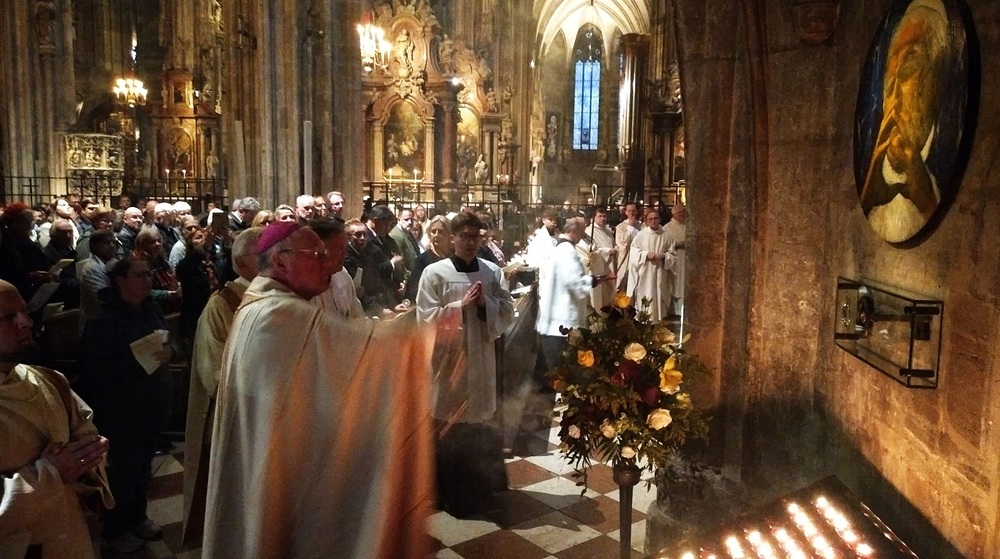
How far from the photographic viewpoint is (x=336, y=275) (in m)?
4.87

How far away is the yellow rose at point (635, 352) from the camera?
138 inches

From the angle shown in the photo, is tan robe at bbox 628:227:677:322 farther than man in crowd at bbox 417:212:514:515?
Yes

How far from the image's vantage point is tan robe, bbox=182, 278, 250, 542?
3.80 meters

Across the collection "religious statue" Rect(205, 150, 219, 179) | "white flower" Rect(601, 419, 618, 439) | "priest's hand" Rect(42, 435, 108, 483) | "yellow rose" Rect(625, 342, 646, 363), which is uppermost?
"religious statue" Rect(205, 150, 219, 179)

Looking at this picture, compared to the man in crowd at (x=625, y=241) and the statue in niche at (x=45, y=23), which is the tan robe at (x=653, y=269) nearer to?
the man in crowd at (x=625, y=241)

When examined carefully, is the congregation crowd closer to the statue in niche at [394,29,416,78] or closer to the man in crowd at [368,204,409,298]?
the man in crowd at [368,204,409,298]

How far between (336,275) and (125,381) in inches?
53.8

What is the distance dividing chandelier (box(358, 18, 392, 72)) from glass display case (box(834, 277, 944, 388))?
21.2 m

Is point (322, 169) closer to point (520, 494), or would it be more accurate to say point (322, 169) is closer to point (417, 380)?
point (520, 494)

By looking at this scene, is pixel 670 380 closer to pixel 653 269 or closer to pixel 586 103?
pixel 653 269

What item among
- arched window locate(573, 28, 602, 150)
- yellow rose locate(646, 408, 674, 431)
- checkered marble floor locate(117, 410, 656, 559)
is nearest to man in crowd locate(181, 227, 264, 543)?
checkered marble floor locate(117, 410, 656, 559)

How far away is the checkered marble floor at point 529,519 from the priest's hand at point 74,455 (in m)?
1.80

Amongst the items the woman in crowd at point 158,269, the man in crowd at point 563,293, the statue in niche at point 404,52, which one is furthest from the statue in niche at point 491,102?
the man in crowd at point 563,293

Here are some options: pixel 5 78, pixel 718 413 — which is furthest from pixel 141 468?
pixel 5 78
